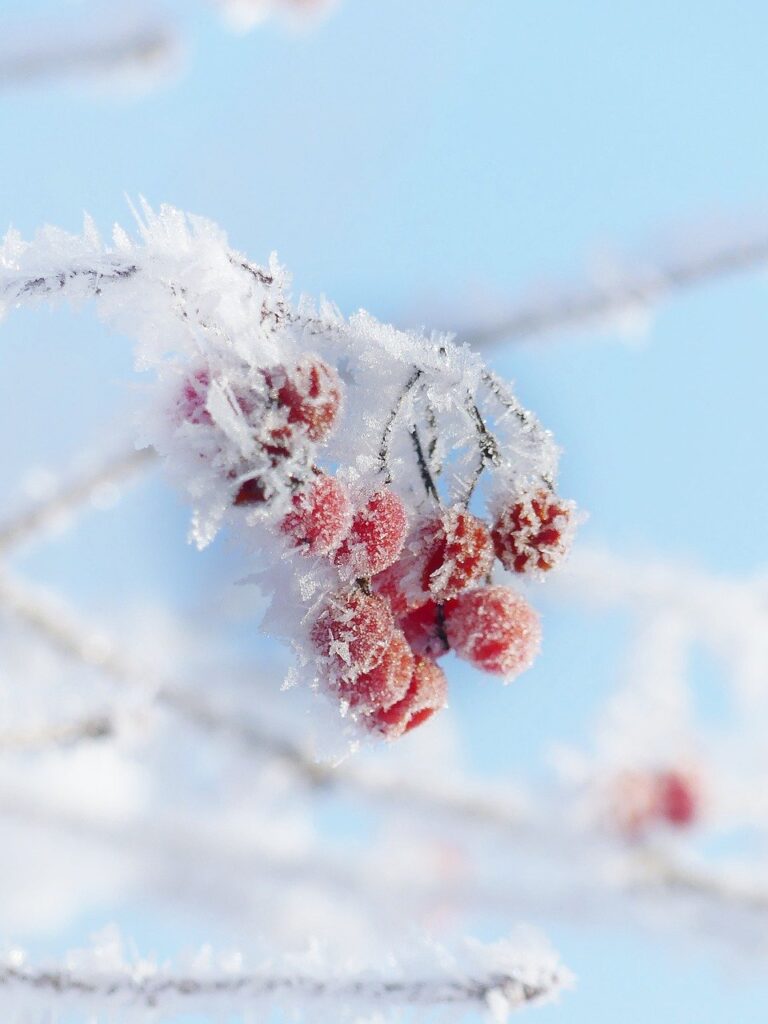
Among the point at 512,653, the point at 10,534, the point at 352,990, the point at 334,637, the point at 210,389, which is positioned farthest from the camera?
the point at 10,534

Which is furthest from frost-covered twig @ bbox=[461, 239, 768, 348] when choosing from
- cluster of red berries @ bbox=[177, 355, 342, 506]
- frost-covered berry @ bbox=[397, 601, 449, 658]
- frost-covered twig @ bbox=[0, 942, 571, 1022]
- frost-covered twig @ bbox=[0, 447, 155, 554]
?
frost-covered twig @ bbox=[0, 942, 571, 1022]

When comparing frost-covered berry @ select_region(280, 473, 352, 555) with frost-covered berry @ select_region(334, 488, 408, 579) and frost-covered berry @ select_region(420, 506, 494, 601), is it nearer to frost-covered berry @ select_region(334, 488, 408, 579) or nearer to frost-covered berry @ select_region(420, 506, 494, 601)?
frost-covered berry @ select_region(334, 488, 408, 579)

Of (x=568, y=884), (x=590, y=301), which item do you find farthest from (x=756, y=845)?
(x=590, y=301)

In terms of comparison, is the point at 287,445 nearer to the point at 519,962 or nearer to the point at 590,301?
the point at 519,962

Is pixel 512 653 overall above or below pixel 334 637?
above

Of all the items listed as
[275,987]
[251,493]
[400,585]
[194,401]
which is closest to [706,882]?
[275,987]

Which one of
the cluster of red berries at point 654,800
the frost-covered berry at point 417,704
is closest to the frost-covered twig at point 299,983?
the frost-covered berry at point 417,704
